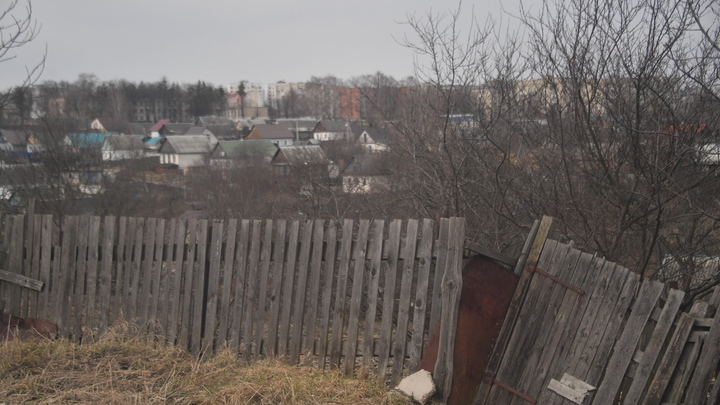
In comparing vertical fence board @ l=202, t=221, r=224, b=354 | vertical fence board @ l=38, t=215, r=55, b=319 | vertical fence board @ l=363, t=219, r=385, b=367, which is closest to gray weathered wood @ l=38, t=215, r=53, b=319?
vertical fence board @ l=38, t=215, r=55, b=319

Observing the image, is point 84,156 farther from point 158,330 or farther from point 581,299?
→ point 581,299

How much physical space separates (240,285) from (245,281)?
0.31 metres

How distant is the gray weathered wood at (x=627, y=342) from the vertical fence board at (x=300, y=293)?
222cm

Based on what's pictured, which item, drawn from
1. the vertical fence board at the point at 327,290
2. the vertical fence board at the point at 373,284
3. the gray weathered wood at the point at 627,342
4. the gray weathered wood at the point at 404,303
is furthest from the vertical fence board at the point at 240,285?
the gray weathered wood at the point at 627,342

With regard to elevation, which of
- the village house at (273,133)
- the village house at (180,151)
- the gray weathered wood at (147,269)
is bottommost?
the village house at (180,151)

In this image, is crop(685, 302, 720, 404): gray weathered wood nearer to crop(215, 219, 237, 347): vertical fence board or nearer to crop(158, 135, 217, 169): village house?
crop(215, 219, 237, 347): vertical fence board

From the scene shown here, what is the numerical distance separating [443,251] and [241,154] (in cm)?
4607

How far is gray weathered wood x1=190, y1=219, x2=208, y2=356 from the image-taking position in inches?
186

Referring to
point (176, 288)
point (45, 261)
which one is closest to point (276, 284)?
point (176, 288)

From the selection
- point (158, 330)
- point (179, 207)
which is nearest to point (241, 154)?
point (179, 207)

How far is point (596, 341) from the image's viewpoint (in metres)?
3.27

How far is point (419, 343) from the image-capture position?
405cm

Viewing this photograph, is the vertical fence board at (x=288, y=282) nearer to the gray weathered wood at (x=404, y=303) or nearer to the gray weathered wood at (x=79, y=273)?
the gray weathered wood at (x=404, y=303)

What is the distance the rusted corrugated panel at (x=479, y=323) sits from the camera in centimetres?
371
